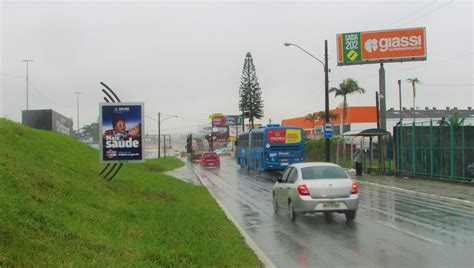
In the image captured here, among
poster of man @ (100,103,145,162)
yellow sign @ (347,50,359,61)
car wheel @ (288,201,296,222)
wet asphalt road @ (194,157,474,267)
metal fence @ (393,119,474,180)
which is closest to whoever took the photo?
wet asphalt road @ (194,157,474,267)

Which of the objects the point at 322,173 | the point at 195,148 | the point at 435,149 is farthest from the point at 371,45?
the point at 195,148

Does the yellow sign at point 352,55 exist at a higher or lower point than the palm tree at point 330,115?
higher

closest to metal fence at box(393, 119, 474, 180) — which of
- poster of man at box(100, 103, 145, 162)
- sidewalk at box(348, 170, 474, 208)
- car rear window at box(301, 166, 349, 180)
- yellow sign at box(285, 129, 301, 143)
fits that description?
sidewalk at box(348, 170, 474, 208)

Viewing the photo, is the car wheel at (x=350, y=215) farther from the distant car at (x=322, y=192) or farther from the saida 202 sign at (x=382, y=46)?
the saida 202 sign at (x=382, y=46)

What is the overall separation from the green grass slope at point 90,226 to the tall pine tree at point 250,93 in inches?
3014

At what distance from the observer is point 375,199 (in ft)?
62.6

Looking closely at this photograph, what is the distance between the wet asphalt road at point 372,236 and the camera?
874 centimetres

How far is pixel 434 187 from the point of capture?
73.3 ft

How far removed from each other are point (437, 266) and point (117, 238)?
5.14m

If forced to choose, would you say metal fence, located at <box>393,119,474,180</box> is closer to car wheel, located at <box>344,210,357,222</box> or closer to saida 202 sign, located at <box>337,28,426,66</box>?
saida 202 sign, located at <box>337,28,426,66</box>

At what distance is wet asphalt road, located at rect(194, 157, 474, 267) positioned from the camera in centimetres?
874

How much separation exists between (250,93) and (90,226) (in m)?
82.7

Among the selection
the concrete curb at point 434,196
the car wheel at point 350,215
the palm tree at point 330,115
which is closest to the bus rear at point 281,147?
the concrete curb at point 434,196

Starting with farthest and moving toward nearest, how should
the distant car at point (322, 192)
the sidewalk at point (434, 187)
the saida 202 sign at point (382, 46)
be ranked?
the saida 202 sign at point (382, 46)
the sidewalk at point (434, 187)
the distant car at point (322, 192)
